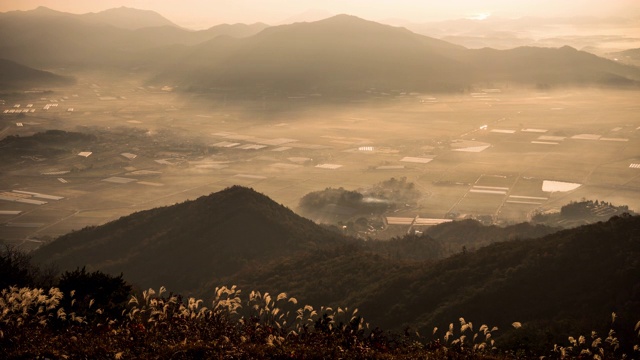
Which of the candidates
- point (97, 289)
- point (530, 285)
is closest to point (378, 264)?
point (530, 285)

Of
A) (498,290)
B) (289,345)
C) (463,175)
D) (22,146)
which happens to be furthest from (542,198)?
(22,146)

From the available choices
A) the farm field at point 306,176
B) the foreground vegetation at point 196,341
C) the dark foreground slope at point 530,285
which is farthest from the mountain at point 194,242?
the foreground vegetation at point 196,341

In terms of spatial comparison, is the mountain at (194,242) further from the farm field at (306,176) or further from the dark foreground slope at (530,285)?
the farm field at (306,176)

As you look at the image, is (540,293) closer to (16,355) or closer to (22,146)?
(16,355)

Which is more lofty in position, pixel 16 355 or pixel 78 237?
pixel 16 355

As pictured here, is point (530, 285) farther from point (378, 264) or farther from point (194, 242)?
point (194, 242)

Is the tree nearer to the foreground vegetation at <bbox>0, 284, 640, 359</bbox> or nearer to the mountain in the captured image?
the foreground vegetation at <bbox>0, 284, 640, 359</bbox>
